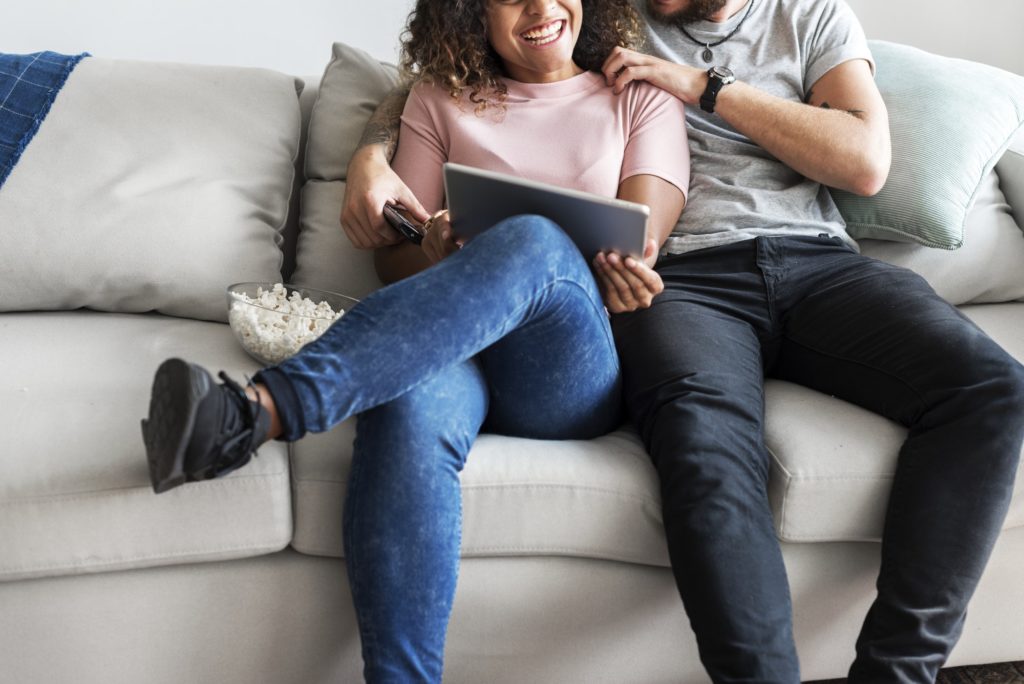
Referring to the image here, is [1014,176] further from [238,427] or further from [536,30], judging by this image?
[238,427]

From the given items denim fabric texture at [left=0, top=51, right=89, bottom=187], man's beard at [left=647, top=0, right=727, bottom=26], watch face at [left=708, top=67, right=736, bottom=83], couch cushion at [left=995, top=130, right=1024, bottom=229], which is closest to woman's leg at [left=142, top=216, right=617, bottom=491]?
watch face at [left=708, top=67, right=736, bottom=83]

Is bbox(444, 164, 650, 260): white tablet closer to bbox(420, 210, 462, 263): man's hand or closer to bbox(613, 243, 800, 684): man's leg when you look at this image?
bbox(420, 210, 462, 263): man's hand

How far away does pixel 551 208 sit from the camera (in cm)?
123

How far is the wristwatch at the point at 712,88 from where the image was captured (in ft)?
5.08

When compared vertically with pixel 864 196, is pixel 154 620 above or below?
below

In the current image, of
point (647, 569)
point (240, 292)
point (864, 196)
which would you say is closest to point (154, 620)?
point (240, 292)

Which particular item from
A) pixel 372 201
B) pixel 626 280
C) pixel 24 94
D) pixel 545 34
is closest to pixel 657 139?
pixel 545 34

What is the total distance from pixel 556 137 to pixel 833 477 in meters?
0.68

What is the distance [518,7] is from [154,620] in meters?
1.04

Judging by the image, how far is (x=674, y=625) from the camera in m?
1.33

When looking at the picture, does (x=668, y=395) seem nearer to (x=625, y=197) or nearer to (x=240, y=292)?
(x=625, y=197)

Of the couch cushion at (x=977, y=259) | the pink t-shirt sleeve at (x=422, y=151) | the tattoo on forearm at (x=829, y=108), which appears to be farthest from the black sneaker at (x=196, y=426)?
the couch cushion at (x=977, y=259)

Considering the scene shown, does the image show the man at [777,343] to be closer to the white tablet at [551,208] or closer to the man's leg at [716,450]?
the man's leg at [716,450]

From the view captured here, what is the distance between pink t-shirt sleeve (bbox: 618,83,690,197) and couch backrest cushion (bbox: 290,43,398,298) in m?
0.49
